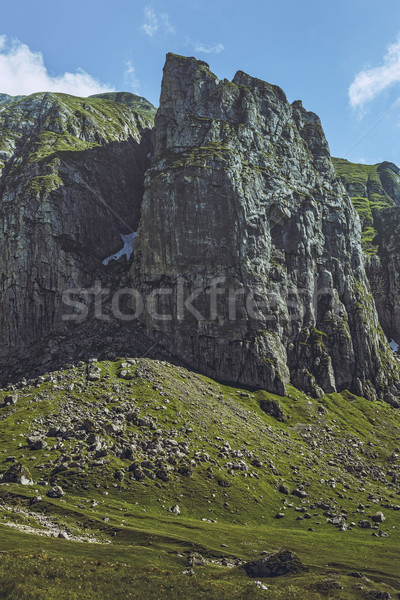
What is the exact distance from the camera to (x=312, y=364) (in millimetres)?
187375

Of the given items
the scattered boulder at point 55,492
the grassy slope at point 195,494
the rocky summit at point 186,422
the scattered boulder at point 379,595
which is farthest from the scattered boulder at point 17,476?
the scattered boulder at point 379,595

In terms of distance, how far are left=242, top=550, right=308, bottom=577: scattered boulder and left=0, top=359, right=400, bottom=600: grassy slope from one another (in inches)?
103

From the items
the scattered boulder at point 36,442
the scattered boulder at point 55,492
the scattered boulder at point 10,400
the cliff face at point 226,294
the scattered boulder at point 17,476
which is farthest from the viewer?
the cliff face at point 226,294

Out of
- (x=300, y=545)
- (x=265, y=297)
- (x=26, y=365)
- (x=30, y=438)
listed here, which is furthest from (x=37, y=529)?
(x=265, y=297)

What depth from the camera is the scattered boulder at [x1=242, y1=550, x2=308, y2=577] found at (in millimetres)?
57359

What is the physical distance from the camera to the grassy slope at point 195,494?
4759 cm

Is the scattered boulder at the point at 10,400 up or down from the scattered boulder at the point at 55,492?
up

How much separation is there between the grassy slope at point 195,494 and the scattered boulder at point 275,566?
262 cm

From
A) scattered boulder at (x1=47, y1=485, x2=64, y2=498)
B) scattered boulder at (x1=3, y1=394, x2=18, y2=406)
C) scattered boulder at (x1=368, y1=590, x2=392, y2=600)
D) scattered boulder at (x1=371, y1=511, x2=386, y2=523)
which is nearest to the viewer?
scattered boulder at (x1=368, y1=590, x2=392, y2=600)

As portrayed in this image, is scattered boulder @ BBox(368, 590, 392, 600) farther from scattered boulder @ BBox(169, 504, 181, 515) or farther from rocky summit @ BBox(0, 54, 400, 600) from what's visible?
scattered boulder @ BBox(169, 504, 181, 515)

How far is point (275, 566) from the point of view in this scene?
59.0 meters

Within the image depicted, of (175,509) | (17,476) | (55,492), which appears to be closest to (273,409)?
(175,509)

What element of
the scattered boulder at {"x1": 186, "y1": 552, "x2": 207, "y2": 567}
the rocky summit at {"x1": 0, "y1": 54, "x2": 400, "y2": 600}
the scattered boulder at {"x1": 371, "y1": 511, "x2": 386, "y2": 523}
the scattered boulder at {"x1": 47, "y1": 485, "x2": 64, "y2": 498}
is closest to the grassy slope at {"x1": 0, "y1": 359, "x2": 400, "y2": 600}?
the rocky summit at {"x1": 0, "y1": 54, "x2": 400, "y2": 600}

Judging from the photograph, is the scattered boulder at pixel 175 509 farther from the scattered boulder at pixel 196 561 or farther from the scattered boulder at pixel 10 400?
the scattered boulder at pixel 10 400
